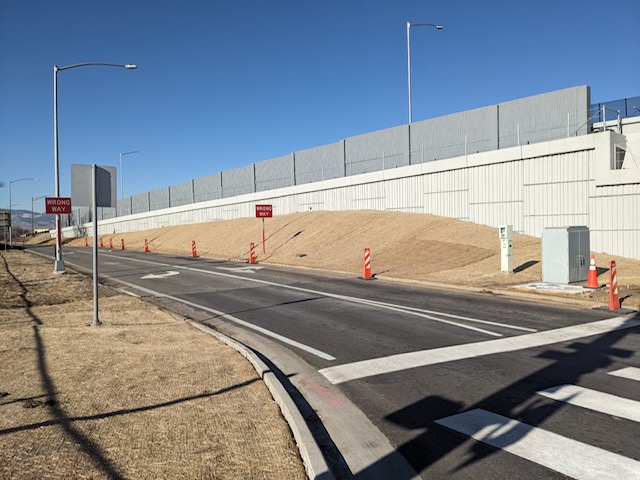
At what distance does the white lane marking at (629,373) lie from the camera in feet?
21.3

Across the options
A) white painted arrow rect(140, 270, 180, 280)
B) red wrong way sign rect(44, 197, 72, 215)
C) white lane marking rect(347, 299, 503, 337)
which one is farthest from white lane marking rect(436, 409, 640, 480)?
red wrong way sign rect(44, 197, 72, 215)

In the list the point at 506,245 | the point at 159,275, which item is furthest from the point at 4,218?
the point at 506,245

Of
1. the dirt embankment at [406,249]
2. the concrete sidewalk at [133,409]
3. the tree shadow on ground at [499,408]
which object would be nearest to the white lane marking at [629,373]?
the tree shadow on ground at [499,408]

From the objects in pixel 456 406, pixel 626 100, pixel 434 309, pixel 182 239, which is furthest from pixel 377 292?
pixel 182 239

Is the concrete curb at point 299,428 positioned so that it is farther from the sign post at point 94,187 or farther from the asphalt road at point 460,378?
the sign post at point 94,187

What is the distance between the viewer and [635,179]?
60.0ft

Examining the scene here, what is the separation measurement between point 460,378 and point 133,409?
13.3 feet

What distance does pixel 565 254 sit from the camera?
A: 50.2 feet

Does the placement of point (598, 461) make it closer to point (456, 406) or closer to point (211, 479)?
point (456, 406)

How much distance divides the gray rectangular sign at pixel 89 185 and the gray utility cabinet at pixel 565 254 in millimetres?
12618

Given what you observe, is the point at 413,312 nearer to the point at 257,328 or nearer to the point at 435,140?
the point at 257,328

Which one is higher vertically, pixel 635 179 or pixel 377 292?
pixel 635 179

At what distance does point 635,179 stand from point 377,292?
1108 cm

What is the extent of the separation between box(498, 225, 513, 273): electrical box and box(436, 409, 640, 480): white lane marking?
1258 centimetres
